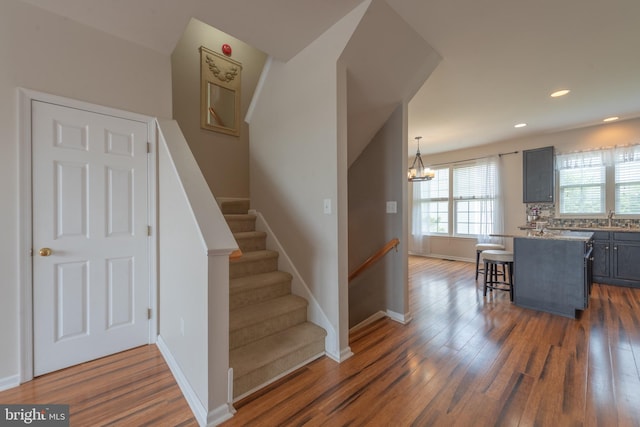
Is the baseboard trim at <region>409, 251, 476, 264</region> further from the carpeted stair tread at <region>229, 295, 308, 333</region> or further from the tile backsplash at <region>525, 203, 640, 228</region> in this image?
the carpeted stair tread at <region>229, 295, 308, 333</region>

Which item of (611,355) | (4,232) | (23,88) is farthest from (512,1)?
(4,232)

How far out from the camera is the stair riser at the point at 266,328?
77.1 inches

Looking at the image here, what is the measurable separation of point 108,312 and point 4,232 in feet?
2.89

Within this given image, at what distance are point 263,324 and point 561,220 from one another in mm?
5898

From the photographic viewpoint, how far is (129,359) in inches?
83.4

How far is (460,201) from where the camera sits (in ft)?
21.0

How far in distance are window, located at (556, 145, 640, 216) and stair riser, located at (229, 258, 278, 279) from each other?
5665mm

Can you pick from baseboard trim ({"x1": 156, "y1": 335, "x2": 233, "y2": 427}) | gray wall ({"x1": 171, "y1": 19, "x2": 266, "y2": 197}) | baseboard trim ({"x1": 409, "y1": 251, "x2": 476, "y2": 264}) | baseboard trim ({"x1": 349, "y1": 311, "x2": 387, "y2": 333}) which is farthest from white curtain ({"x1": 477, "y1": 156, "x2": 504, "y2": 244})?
baseboard trim ({"x1": 156, "y1": 335, "x2": 233, "y2": 427})

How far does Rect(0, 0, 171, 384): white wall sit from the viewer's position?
1.76 meters

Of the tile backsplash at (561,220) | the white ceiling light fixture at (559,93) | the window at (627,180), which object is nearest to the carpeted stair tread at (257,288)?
the white ceiling light fixture at (559,93)

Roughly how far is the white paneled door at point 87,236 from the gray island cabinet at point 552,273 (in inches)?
165

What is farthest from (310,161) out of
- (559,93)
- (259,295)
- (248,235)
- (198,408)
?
(559,93)

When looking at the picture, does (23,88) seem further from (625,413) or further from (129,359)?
(625,413)

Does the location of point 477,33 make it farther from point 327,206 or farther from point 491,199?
point 491,199
